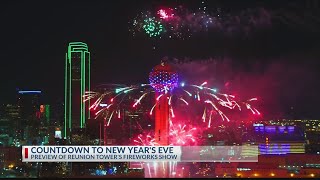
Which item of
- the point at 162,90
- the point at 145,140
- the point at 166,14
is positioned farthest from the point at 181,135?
the point at 166,14

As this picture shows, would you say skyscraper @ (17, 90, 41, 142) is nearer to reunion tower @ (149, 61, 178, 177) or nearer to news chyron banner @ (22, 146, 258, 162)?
news chyron banner @ (22, 146, 258, 162)

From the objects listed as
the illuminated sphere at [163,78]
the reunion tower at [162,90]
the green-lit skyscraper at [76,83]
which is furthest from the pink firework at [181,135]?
the green-lit skyscraper at [76,83]

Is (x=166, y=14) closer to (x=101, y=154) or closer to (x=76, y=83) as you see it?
(x=76, y=83)

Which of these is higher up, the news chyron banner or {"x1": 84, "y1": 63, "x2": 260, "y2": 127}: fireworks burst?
{"x1": 84, "y1": 63, "x2": 260, "y2": 127}: fireworks burst

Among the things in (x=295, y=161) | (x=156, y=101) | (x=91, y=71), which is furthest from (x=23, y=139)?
(x=295, y=161)

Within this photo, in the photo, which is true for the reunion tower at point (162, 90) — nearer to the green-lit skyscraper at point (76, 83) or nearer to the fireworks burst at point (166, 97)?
the fireworks burst at point (166, 97)

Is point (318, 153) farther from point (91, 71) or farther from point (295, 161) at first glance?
point (91, 71)

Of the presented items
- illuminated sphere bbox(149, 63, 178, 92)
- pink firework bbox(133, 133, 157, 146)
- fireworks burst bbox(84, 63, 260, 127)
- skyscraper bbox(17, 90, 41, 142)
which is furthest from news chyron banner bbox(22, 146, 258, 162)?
illuminated sphere bbox(149, 63, 178, 92)
